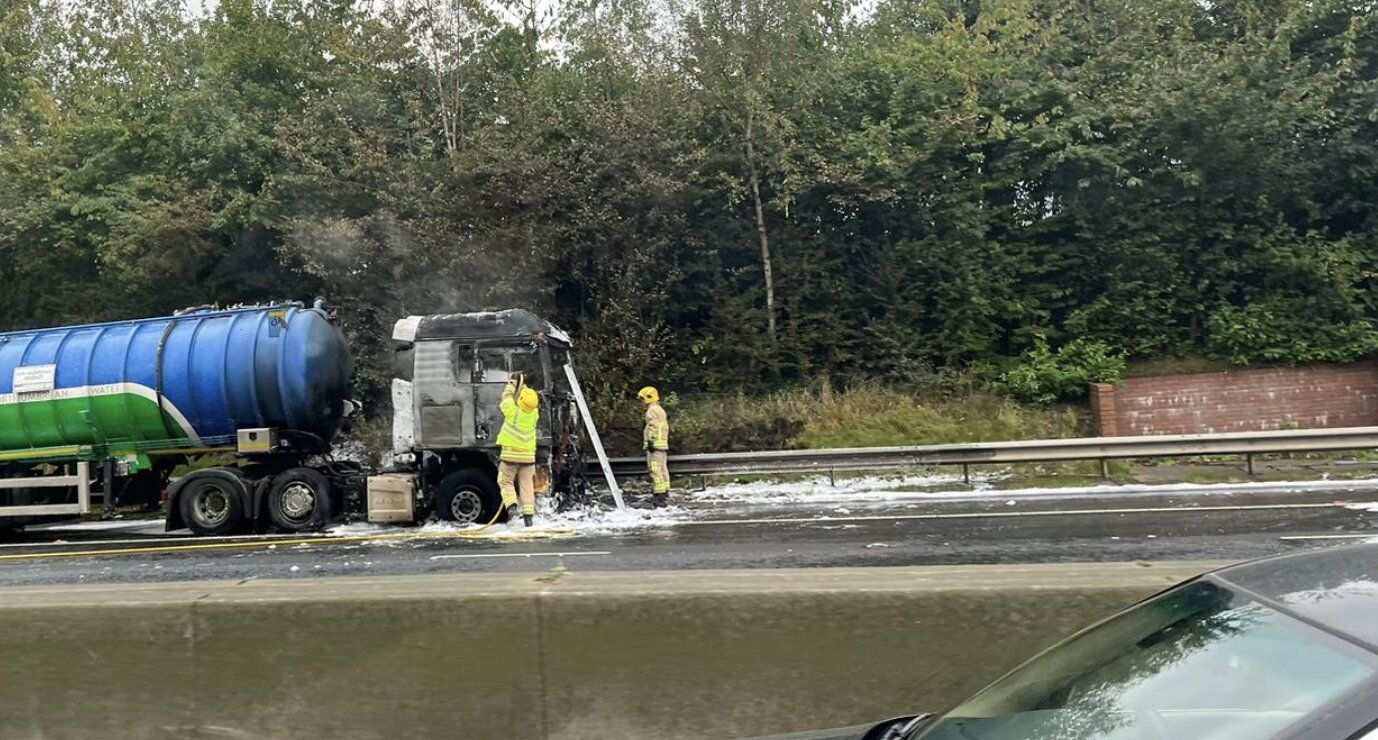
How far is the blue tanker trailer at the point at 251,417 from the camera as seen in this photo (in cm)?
1239

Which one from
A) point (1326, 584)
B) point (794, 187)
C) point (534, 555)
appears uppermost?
point (794, 187)

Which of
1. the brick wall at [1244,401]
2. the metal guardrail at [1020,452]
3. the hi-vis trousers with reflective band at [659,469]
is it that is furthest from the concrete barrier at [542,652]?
the brick wall at [1244,401]

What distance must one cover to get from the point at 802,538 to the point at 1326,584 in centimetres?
802

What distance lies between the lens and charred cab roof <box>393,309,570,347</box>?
12.4 meters

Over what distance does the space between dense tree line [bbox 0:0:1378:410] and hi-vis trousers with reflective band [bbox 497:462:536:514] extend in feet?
20.6

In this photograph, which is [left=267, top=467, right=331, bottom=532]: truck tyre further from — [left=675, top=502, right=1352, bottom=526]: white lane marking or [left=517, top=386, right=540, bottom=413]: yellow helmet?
[left=675, top=502, right=1352, bottom=526]: white lane marking

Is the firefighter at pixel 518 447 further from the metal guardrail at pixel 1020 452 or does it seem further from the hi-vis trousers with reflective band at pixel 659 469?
the metal guardrail at pixel 1020 452

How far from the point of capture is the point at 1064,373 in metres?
17.6

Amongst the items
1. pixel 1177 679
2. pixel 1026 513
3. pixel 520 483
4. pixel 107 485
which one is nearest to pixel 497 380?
pixel 520 483

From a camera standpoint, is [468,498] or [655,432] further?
[655,432]

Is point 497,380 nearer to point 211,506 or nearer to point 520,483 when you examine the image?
point 520,483

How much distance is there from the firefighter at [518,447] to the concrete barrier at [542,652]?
7.54 meters

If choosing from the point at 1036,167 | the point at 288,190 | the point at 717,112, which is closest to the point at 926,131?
the point at 1036,167

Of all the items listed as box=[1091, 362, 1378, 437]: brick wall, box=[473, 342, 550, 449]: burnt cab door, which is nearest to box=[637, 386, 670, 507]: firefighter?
box=[473, 342, 550, 449]: burnt cab door
